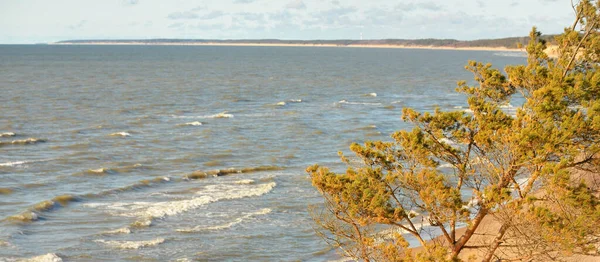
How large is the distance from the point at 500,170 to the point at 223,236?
43.2 feet

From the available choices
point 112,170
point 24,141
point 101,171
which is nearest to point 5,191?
point 101,171

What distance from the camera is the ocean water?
2447 cm

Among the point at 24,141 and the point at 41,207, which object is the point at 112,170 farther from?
the point at 24,141

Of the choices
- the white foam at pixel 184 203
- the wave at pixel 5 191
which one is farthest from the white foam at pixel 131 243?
the wave at pixel 5 191

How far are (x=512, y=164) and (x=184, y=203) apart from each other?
59.4 ft

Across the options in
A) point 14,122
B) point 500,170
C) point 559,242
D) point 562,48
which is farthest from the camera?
point 14,122

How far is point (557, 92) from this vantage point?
44.7ft

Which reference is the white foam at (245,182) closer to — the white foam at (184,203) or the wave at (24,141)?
the white foam at (184,203)

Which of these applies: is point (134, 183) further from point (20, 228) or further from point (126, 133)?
point (126, 133)

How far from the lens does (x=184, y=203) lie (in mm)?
29422

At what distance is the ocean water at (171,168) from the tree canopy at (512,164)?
28.5ft

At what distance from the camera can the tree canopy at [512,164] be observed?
13.2 metres

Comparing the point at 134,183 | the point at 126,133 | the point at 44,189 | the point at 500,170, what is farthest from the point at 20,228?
the point at 126,133

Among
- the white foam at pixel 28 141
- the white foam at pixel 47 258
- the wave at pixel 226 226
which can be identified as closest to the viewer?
the white foam at pixel 47 258
